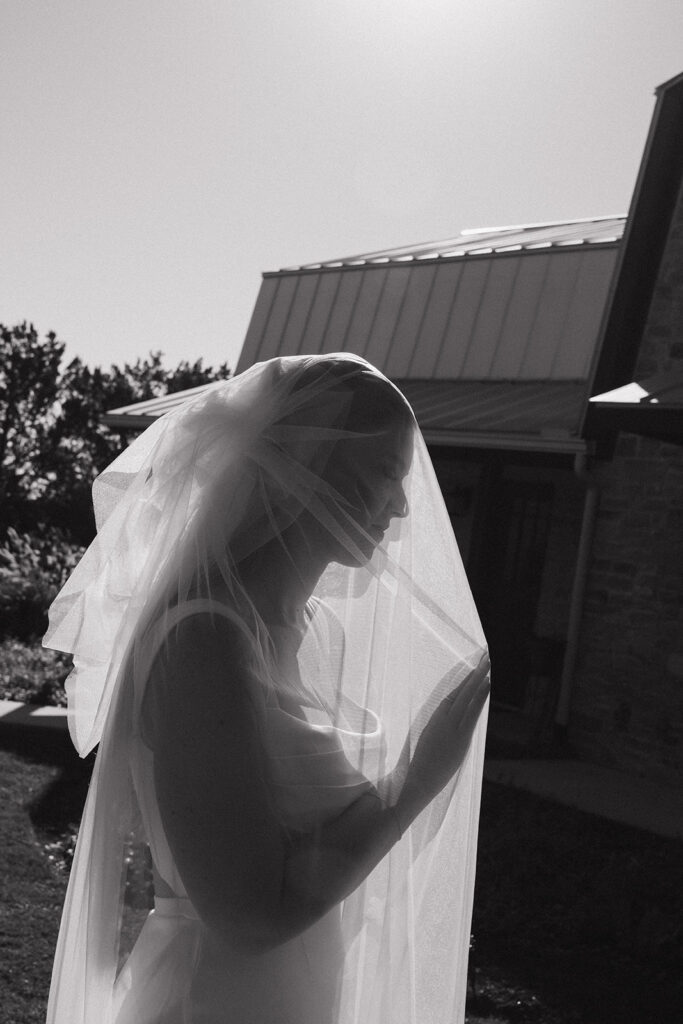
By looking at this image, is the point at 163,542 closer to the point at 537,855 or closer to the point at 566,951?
the point at 566,951

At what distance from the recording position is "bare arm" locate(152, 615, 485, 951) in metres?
1.28

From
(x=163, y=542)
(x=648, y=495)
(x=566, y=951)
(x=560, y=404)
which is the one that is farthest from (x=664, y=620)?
(x=163, y=542)

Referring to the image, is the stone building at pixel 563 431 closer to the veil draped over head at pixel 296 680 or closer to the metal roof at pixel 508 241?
the metal roof at pixel 508 241

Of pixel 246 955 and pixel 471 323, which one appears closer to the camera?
pixel 246 955

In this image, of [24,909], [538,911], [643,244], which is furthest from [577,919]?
[643,244]

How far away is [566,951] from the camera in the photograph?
493 centimetres

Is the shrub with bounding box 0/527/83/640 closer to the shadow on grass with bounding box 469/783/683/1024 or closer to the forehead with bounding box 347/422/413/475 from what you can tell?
the shadow on grass with bounding box 469/783/683/1024

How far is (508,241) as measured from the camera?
1320 cm

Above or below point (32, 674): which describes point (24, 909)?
below

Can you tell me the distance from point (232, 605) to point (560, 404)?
9093 millimetres

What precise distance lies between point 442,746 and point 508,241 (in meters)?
12.5

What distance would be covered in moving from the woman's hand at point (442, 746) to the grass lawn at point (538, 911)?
328 cm

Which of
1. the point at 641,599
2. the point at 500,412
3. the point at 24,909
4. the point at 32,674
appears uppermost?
the point at 500,412

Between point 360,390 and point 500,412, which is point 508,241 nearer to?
point 500,412
